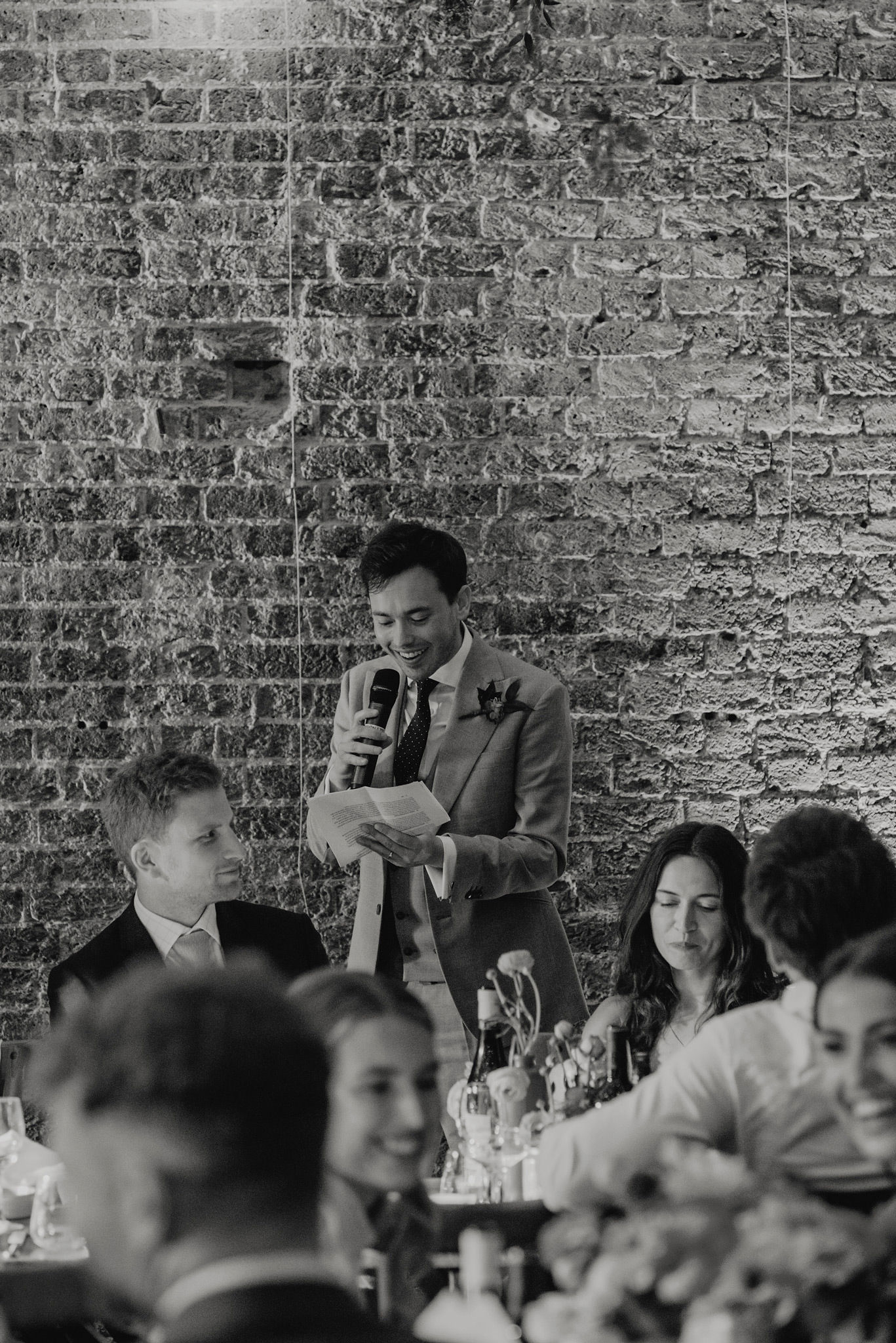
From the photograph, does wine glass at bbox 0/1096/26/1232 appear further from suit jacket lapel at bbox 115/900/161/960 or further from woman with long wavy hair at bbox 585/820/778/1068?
woman with long wavy hair at bbox 585/820/778/1068

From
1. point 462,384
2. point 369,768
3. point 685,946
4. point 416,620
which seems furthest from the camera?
point 462,384

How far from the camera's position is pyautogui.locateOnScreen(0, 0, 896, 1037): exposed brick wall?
4461mm

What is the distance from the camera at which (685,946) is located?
326 centimetres

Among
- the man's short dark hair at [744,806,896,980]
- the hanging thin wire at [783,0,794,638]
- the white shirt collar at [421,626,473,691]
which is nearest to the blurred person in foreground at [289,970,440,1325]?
the man's short dark hair at [744,806,896,980]

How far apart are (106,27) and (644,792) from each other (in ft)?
8.22

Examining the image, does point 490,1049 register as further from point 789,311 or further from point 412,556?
point 789,311

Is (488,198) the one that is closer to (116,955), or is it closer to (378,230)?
(378,230)

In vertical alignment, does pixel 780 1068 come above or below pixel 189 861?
below

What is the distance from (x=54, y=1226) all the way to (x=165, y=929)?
3.21ft

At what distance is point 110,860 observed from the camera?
444cm

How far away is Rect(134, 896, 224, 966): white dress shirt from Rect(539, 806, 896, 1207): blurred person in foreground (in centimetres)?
128

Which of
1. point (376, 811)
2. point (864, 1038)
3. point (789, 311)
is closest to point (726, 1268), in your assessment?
point (864, 1038)

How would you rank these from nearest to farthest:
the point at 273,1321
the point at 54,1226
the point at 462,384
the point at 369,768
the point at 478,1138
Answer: the point at 273,1321 < the point at 54,1226 < the point at 478,1138 < the point at 369,768 < the point at 462,384

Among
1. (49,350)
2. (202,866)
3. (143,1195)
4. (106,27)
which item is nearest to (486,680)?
(202,866)
